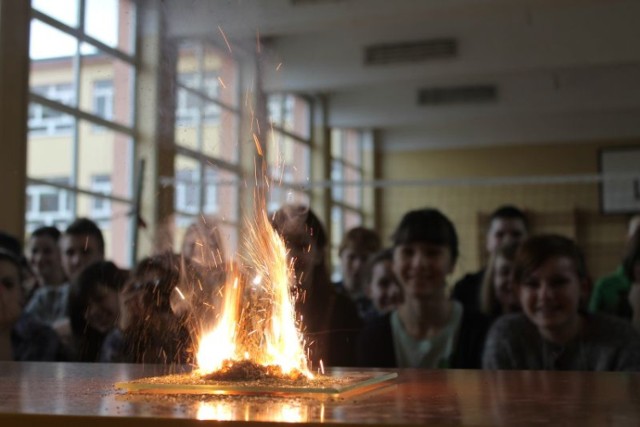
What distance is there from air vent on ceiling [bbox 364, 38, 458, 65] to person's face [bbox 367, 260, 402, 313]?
6420 millimetres

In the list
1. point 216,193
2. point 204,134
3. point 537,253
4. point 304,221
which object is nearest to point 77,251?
point 304,221

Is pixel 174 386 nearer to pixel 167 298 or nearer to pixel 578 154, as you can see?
pixel 167 298

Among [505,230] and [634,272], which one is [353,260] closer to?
[505,230]

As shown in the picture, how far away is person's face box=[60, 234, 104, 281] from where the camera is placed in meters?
3.83

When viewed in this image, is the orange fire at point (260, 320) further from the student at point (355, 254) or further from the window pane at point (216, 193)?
the window pane at point (216, 193)

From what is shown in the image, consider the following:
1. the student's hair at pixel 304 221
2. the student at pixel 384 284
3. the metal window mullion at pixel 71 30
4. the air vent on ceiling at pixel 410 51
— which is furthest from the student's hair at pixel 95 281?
the air vent on ceiling at pixel 410 51

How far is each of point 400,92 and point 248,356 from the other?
11088mm

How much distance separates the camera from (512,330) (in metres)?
2.53

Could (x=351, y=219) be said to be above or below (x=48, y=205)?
above

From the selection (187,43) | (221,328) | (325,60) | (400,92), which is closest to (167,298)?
(187,43)

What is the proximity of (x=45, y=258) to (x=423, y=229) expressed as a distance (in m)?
1.96

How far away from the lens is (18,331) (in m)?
3.00

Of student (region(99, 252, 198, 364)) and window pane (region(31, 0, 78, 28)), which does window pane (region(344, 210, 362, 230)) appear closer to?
window pane (region(31, 0, 78, 28))

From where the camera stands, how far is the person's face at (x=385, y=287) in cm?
366
